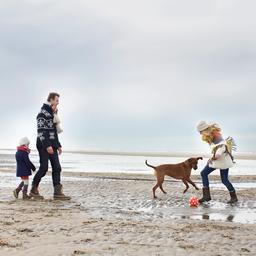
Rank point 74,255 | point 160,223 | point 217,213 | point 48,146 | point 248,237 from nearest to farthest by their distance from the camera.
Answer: point 74,255 → point 248,237 → point 160,223 → point 217,213 → point 48,146

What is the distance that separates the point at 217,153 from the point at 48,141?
369cm

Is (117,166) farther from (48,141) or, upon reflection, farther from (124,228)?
(124,228)

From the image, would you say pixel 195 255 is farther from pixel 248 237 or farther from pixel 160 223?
pixel 160 223

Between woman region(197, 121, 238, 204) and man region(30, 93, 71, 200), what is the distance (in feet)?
10.5

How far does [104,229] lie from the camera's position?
20.6 ft

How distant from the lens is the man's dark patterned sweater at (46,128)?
10031mm

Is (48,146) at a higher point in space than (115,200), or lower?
higher

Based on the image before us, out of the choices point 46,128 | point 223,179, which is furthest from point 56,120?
point 223,179

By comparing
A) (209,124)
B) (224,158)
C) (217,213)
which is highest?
(209,124)

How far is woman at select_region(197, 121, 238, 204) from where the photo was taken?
10.1m

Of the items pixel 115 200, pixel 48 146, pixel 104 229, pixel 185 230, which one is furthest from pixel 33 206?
pixel 185 230

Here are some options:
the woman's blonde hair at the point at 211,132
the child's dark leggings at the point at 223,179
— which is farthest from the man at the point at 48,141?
the woman's blonde hair at the point at 211,132

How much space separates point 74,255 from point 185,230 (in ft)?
6.59

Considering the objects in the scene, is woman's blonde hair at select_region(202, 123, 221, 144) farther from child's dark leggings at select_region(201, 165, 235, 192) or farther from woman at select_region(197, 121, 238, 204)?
child's dark leggings at select_region(201, 165, 235, 192)
